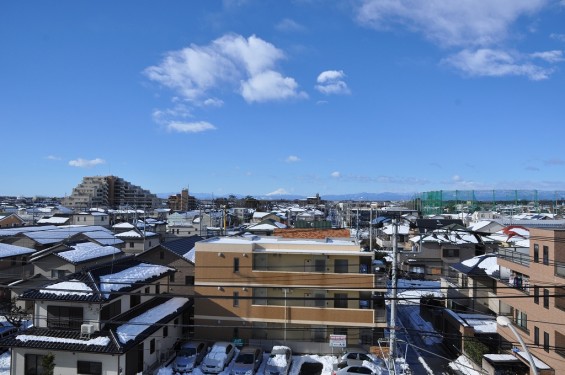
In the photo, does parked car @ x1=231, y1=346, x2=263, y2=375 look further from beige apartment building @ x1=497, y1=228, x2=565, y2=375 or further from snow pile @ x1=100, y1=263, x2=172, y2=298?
beige apartment building @ x1=497, y1=228, x2=565, y2=375

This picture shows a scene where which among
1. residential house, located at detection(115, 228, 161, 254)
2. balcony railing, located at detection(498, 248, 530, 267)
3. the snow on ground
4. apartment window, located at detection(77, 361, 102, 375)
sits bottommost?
the snow on ground

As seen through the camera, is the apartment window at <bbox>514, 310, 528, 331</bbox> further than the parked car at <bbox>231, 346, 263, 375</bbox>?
No

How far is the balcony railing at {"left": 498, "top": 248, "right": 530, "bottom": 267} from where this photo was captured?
17.2 metres

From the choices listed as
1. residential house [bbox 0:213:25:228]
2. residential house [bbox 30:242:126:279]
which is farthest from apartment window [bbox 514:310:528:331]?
residential house [bbox 0:213:25:228]

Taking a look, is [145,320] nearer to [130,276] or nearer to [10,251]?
[130,276]

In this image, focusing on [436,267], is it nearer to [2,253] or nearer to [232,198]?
[2,253]

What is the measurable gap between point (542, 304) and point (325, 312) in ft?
29.6

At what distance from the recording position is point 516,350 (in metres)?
16.3

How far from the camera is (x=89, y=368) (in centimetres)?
1528

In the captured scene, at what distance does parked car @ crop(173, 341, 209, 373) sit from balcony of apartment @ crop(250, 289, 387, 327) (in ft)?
9.38

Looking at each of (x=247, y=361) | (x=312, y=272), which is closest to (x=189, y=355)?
(x=247, y=361)

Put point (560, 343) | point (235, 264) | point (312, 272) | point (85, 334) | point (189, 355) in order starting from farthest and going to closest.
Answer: point (235, 264) < point (312, 272) < point (189, 355) < point (85, 334) < point (560, 343)

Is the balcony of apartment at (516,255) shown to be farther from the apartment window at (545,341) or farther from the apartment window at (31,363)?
the apartment window at (31,363)

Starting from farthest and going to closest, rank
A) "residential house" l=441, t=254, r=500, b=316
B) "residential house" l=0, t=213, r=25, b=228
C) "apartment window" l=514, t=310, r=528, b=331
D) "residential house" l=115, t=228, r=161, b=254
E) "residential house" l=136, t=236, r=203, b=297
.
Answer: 1. "residential house" l=0, t=213, r=25, b=228
2. "residential house" l=115, t=228, r=161, b=254
3. "residential house" l=136, t=236, r=203, b=297
4. "residential house" l=441, t=254, r=500, b=316
5. "apartment window" l=514, t=310, r=528, b=331
